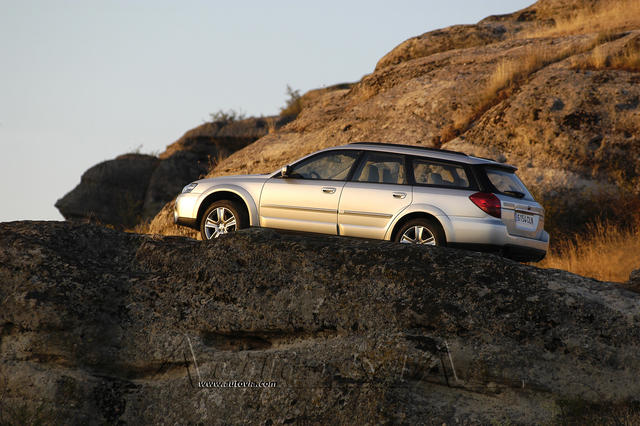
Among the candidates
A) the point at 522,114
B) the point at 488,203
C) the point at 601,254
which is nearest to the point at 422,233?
the point at 488,203

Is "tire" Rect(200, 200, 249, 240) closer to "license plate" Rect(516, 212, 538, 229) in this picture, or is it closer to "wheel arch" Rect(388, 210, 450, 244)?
"wheel arch" Rect(388, 210, 450, 244)

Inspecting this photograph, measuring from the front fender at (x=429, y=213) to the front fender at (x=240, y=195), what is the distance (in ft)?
6.28

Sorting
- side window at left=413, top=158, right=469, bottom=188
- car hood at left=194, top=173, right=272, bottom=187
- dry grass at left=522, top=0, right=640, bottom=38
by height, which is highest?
dry grass at left=522, top=0, right=640, bottom=38

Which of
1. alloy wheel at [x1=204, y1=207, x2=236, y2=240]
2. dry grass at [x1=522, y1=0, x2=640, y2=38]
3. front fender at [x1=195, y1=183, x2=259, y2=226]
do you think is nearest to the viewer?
front fender at [x1=195, y1=183, x2=259, y2=226]

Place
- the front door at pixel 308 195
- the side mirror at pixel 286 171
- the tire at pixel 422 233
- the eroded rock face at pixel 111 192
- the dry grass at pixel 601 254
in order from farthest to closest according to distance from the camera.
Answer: the eroded rock face at pixel 111 192 → the dry grass at pixel 601 254 → the side mirror at pixel 286 171 → the front door at pixel 308 195 → the tire at pixel 422 233

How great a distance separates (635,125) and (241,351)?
11133 mm

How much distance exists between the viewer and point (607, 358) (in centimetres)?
562

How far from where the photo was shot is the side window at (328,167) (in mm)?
9484

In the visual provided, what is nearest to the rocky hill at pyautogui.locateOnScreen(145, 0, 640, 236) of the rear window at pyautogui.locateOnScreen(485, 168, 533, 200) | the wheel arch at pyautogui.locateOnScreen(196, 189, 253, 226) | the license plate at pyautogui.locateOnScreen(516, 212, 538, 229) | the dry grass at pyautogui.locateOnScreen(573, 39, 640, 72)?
the dry grass at pyautogui.locateOnScreen(573, 39, 640, 72)

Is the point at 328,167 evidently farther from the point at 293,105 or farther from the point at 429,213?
the point at 293,105

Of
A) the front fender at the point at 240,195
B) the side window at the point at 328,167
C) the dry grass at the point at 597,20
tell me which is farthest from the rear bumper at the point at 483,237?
the dry grass at the point at 597,20

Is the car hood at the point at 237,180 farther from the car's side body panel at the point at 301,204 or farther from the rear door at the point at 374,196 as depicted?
the rear door at the point at 374,196

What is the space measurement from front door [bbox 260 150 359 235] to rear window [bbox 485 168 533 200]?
5.89 ft

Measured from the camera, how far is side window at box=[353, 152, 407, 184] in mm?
9055
